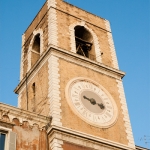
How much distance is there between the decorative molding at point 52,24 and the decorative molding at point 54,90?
1.61 metres

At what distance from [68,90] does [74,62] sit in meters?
2.21

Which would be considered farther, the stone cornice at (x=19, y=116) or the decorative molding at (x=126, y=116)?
the decorative molding at (x=126, y=116)

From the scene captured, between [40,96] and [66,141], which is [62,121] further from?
[40,96]

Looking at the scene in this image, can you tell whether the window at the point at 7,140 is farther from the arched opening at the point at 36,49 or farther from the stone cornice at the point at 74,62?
the arched opening at the point at 36,49

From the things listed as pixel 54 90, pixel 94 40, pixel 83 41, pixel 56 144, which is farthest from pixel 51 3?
pixel 56 144

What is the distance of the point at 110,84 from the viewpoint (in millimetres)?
19969

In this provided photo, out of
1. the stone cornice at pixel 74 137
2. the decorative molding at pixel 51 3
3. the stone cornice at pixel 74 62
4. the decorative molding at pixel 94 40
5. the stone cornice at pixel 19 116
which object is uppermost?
the decorative molding at pixel 51 3

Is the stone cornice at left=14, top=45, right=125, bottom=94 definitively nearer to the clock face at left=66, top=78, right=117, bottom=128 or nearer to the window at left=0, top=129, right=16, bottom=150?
the clock face at left=66, top=78, right=117, bottom=128

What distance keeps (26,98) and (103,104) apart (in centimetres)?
425

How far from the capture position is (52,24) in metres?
21.1

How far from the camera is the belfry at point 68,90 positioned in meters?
15.5

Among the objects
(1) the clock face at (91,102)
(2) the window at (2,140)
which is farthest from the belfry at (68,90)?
(2) the window at (2,140)

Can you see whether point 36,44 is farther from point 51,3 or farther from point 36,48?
point 51,3

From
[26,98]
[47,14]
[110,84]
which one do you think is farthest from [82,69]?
[47,14]
